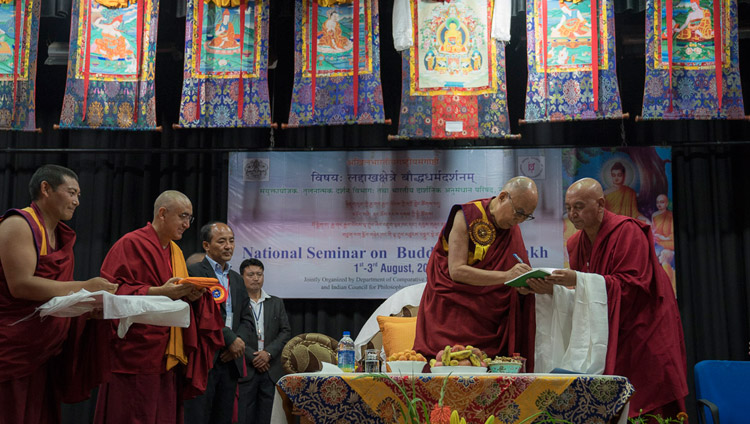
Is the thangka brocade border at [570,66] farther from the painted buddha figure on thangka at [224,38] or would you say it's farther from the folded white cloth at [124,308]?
the folded white cloth at [124,308]

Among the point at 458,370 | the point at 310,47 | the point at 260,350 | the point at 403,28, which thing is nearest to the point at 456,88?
the point at 403,28

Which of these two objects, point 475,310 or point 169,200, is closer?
point 475,310

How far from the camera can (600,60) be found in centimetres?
523

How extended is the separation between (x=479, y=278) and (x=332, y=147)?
3087 millimetres

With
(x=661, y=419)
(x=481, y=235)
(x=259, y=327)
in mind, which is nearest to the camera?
(x=661, y=419)

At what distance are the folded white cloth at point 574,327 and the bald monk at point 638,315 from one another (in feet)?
0.10

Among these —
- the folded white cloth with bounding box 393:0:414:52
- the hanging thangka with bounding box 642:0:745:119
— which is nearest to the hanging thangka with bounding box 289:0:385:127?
the folded white cloth with bounding box 393:0:414:52

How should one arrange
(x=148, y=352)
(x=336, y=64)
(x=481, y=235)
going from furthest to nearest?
(x=336, y=64)
(x=148, y=352)
(x=481, y=235)

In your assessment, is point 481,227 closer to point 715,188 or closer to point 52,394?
point 52,394

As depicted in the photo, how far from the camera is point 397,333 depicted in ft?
13.8

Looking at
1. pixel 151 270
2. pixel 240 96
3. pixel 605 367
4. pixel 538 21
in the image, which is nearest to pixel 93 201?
pixel 240 96

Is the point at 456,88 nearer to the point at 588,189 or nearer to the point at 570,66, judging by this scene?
the point at 570,66

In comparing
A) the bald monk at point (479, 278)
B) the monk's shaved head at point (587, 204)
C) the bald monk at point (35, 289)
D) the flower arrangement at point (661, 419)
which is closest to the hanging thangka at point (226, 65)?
the bald monk at point (35, 289)

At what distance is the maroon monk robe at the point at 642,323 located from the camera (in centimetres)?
299
